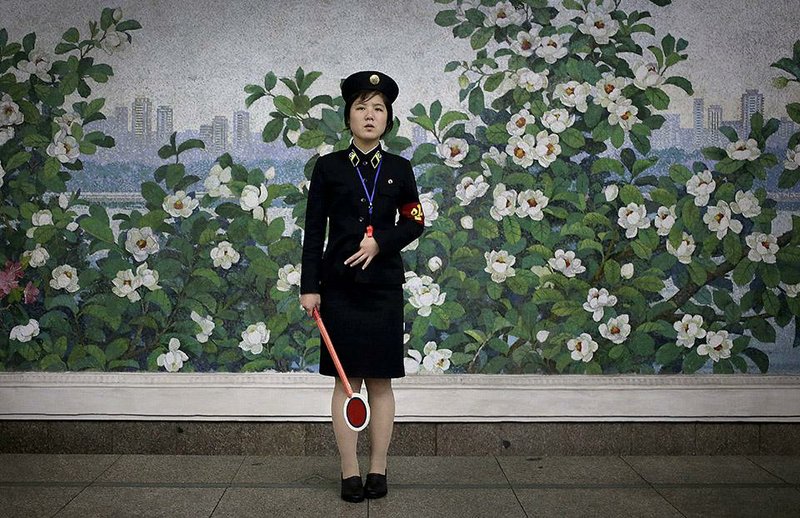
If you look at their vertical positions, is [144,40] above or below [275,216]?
above

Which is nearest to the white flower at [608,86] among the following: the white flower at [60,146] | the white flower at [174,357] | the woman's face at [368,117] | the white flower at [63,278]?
the woman's face at [368,117]

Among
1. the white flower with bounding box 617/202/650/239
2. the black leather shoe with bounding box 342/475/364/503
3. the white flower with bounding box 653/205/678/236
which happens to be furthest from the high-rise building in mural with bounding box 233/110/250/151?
the white flower with bounding box 653/205/678/236

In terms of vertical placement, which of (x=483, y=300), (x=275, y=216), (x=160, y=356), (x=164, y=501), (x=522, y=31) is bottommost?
(x=164, y=501)

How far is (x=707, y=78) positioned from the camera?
4285mm

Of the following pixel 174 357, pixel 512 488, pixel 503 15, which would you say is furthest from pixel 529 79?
pixel 174 357

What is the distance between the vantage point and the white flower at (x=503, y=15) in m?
4.27

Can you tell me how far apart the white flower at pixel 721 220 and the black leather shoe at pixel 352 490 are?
200 centimetres

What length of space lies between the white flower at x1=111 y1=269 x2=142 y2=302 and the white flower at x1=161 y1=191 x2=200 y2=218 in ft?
1.09

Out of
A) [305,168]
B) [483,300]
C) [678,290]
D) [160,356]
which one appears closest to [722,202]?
[678,290]

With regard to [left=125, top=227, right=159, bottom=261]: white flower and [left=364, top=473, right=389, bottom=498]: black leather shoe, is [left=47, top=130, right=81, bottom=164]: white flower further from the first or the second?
[left=364, top=473, right=389, bottom=498]: black leather shoe

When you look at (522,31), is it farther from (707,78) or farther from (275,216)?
(275,216)

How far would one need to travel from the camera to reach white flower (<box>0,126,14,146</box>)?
14.1ft

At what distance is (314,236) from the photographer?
3.57 metres

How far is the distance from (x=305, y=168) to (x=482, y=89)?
34.4 inches
